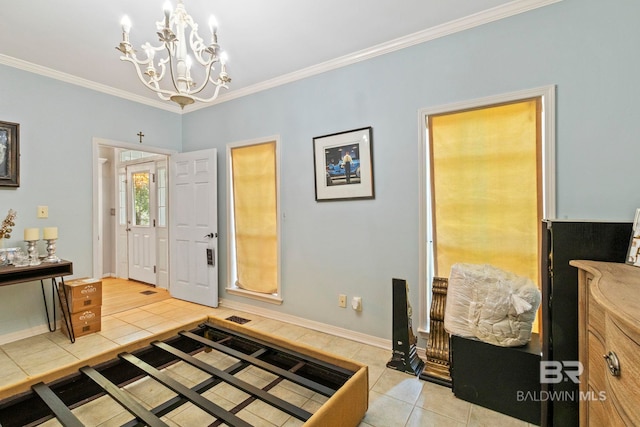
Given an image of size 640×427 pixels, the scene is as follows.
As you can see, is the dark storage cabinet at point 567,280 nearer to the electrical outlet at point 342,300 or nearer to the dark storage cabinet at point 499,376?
the dark storage cabinet at point 499,376

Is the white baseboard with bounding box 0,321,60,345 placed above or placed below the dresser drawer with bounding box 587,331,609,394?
below

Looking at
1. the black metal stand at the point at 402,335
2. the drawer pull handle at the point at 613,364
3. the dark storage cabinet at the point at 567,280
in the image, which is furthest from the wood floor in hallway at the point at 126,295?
the drawer pull handle at the point at 613,364

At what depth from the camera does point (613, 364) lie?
0.80 m

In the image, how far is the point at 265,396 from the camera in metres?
1.32

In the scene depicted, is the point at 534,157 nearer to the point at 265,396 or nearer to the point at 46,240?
the point at 265,396

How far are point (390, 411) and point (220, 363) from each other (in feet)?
4.43

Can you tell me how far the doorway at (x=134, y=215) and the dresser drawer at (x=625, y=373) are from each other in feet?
15.8

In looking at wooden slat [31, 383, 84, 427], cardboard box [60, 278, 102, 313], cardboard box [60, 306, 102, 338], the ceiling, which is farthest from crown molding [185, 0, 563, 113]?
wooden slat [31, 383, 84, 427]

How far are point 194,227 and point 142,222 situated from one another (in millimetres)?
1911

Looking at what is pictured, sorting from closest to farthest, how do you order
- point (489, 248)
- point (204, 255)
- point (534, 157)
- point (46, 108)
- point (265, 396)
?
point (265, 396) < point (534, 157) < point (489, 248) < point (46, 108) < point (204, 255)

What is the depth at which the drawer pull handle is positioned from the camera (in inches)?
30.6

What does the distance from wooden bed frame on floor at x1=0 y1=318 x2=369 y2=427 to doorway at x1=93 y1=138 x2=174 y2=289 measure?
9.95 feet

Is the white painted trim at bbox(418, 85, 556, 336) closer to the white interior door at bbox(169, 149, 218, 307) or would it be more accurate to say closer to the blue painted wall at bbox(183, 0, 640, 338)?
the blue painted wall at bbox(183, 0, 640, 338)

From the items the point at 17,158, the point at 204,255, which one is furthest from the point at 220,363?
the point at 17,158
